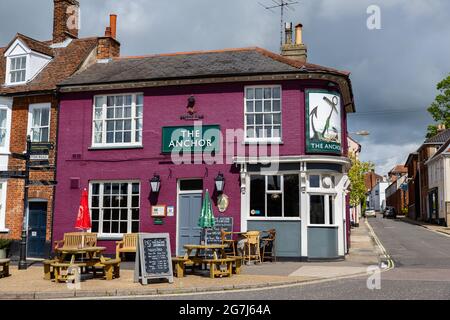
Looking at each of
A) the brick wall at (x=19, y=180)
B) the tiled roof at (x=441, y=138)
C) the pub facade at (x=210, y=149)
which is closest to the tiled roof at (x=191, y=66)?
the pub facade at (x=210, y=149)

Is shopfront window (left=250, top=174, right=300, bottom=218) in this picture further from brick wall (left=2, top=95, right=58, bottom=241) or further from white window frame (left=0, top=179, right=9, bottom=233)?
white window frame (left=0, top=179, right=9, bottom=233)

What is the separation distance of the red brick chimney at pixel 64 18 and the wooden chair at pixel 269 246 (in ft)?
42.7

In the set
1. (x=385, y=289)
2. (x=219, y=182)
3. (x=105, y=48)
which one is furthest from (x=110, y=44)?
(x=385, y=289)

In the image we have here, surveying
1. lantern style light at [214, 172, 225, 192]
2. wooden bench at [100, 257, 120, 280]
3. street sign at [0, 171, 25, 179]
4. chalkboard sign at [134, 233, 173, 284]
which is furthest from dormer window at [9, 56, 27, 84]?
chalkboard sign at [134, 233, 173, 284]

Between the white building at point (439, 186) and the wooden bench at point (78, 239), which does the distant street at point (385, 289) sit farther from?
the white building at point (439, 186)

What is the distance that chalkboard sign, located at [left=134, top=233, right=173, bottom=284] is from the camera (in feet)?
38.8

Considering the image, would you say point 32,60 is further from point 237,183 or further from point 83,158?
point 237,183

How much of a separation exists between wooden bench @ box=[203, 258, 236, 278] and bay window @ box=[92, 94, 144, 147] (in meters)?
7.07

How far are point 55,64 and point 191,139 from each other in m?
7.49

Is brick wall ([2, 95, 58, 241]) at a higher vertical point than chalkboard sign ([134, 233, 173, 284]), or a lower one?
higher

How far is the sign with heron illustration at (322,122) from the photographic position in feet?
55.9

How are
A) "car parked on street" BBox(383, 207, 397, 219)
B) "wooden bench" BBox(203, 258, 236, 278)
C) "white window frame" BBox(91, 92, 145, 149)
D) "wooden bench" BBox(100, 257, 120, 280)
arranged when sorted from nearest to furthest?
1. "wooden bench" BBox(100, 257, 120, 280)
2. "wooden bench" BBox(203, 258, 236, 278)
3. "white window frame" BBox(91, 92, 145, 149)
4. "car parked on street" BBox(383, 207, 397, 219)

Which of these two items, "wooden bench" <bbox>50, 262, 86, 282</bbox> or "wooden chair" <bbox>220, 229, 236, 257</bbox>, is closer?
"wooden bench" <bbox>50, 262, 86, 282</bbox>
